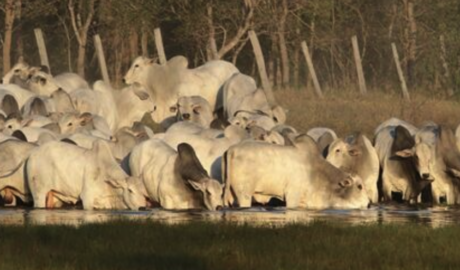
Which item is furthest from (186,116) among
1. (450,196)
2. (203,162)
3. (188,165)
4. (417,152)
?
(188,165)

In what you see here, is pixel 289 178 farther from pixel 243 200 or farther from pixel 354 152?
pixel 354 152

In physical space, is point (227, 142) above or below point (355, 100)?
below

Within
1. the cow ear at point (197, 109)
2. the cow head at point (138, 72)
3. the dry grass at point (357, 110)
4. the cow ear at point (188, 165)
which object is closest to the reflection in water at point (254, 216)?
the cow ear at point (188, 165)

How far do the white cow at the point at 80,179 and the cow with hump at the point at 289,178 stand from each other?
156 cm

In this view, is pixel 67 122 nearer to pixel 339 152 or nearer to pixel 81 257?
pixel 339 152

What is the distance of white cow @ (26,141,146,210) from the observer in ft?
70.0

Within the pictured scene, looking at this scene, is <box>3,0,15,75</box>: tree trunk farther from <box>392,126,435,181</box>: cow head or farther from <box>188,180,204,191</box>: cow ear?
<box>188,180,204,191</box>: cow ear

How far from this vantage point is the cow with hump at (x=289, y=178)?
72.1ft

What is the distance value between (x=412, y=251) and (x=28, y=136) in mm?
11900

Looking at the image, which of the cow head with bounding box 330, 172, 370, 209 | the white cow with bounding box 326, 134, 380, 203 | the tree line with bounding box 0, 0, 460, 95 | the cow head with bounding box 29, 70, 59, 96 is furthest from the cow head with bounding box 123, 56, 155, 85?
the cow head with bounding box 330, 172, 370, 209

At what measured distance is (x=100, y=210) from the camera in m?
21.2

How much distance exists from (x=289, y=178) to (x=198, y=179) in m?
1.63

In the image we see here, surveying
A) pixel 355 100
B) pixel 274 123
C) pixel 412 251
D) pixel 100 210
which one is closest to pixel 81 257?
pixel 412 251

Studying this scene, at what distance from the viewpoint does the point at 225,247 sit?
49.4 feet
